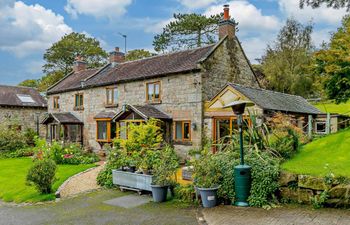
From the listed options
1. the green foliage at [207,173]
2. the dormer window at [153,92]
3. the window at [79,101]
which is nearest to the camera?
the green foliage at [207,173]

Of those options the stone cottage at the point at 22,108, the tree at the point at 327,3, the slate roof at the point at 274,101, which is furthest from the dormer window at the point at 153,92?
the stone cottage at the point at 22,108

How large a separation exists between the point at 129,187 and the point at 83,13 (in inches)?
401

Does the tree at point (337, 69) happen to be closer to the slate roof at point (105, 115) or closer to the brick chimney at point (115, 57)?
the slate roof at point (105, 115)

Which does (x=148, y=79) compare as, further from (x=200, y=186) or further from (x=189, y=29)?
(x=189, y=29)

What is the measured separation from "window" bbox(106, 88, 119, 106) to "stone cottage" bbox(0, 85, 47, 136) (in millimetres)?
14186

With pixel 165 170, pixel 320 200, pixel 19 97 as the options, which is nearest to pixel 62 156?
pixel 165 170

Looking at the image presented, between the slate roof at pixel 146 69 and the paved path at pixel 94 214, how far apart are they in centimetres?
1015

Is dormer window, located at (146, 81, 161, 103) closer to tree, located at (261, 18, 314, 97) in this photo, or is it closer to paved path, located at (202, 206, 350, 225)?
Result: paved path, located at (202, 206, 350, 225)

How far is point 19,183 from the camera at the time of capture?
14117mm

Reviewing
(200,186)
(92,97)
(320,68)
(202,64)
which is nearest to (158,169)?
(200,186)

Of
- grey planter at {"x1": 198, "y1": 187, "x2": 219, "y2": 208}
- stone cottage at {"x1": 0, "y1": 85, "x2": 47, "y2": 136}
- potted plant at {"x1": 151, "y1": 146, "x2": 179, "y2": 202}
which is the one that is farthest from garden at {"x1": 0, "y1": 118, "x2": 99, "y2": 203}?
grey planter at {"x1": 198, "y1": 187, "x2": 219, "y2": 208}

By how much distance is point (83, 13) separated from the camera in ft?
52.7

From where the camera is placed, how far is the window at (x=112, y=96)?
22.2 metres

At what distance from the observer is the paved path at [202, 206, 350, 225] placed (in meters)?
6.49
